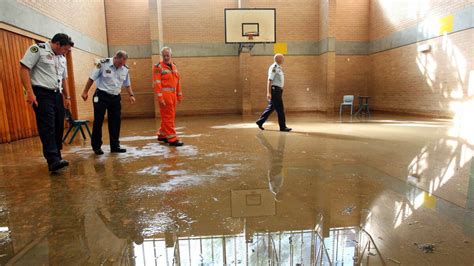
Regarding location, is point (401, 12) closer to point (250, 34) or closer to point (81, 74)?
point (250, 34)

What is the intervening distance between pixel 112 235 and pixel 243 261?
2.97 ft

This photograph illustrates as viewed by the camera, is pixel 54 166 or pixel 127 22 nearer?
pixel 54 166

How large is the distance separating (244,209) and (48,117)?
2.68m

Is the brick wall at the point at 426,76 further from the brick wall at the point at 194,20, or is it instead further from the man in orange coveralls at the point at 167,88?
the man in orange coveralls at the point at 167,88

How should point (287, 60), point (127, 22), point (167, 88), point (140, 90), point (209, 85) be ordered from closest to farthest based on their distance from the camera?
point (167, 88) < point (127, 22) < point (140, 90) < point (209, 85) < point (287, 60)

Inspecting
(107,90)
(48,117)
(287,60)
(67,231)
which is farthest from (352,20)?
(67,231)

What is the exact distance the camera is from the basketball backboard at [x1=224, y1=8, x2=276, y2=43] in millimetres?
11102

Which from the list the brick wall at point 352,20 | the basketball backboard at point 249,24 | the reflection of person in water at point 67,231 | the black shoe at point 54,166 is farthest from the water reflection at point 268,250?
the brick wall at point 352,20

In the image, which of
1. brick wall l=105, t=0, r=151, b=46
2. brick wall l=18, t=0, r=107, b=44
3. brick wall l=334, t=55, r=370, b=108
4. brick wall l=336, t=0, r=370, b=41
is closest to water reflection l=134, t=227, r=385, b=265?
brick wall l=18, t=0, r=107, b=44

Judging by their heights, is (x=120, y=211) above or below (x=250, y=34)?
below

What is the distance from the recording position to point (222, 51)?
12867mm

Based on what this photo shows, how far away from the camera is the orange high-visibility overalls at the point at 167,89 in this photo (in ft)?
16.4

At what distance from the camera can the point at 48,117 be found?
344cm

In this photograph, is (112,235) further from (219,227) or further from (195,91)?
(195,91)
